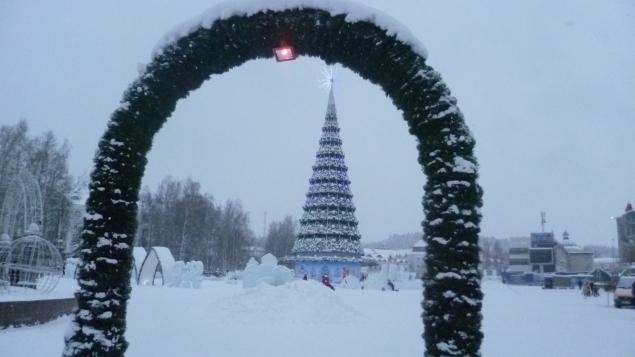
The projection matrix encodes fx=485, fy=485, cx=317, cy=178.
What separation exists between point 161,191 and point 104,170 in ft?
170

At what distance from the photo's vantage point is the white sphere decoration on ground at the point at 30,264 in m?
13.3

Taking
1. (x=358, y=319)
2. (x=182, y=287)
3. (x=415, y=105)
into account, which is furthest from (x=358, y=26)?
(x=182, y=287)

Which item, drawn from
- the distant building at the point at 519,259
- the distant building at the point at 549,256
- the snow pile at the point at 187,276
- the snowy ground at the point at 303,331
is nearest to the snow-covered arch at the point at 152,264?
the snow pile at the point at 187,276

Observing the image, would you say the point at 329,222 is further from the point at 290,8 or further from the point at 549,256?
the point at 549,256

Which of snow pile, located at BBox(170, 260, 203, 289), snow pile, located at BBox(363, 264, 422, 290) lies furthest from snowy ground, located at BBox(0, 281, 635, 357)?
snow pile, located at BBox(363, 264, 422, 290)

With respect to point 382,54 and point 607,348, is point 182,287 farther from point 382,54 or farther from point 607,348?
point 382,54

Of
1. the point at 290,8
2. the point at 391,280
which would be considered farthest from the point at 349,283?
the point at 290,8

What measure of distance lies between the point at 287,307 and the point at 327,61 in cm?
1129

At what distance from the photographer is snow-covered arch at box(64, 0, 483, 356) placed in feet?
13.8

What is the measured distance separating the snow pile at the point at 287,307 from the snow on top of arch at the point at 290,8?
10.00 metres

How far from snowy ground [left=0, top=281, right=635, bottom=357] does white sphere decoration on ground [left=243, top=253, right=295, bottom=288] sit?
5104 mm

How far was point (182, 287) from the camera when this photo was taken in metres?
28.5

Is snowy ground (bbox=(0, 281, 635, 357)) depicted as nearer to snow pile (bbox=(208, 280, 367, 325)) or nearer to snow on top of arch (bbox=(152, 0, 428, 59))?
snow pile (bbox=(208, 280, 367, 325))

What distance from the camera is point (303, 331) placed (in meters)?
12.0
